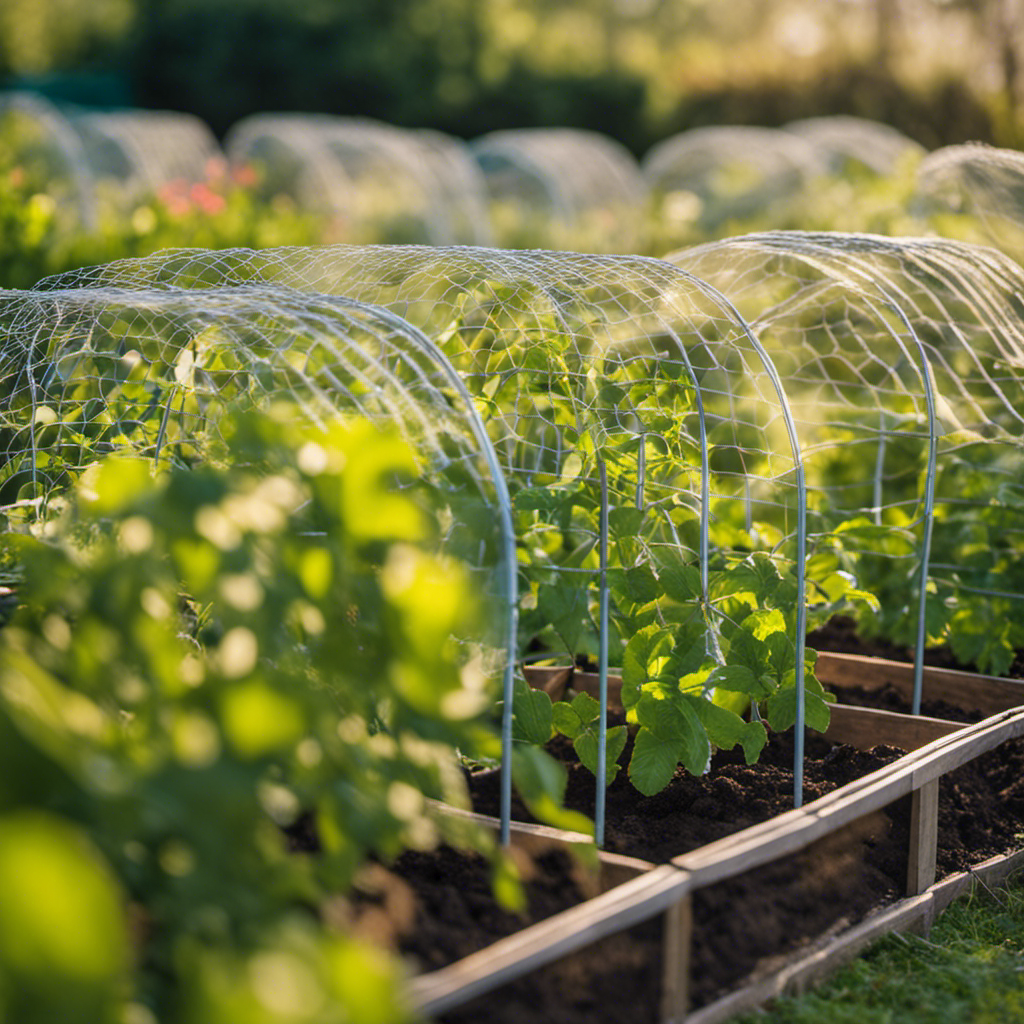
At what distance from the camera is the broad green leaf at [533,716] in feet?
7.33

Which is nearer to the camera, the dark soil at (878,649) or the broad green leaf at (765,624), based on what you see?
the broad green leaf at (765,624)

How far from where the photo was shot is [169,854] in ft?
3.83

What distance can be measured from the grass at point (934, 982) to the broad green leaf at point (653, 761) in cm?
48

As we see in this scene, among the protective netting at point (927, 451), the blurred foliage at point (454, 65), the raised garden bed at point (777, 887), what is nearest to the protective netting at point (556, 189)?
the blurred foliage at point (454, 65)

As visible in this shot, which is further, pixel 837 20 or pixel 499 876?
pixel 837 20

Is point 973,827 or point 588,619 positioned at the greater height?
point 588,619

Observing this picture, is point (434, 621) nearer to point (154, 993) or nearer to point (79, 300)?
point (154, 993)

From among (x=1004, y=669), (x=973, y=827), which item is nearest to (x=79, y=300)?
(x=973, y=827)

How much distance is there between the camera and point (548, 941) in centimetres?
161

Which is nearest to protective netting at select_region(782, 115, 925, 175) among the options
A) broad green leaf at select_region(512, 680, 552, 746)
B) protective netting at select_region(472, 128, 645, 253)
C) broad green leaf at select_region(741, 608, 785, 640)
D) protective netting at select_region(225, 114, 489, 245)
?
protective netting at select_region(472, 128, 645, 253)

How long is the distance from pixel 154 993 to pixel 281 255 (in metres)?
2.34

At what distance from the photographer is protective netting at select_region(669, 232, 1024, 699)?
318cm

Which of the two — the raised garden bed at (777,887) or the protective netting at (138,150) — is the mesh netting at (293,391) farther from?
the protective netting at (138,150)

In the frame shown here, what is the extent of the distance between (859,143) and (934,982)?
1257cm
